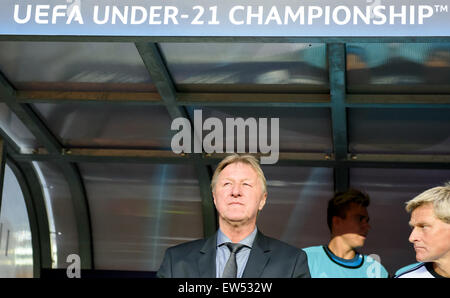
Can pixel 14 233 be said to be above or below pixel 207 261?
above

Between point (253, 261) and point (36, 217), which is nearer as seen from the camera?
point (253, 261)

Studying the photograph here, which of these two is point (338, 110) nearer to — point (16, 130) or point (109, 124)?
point (109, 124)

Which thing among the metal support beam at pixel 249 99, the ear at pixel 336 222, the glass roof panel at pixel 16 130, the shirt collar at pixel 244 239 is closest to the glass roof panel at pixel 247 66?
the metal support beam at pixel 249 99

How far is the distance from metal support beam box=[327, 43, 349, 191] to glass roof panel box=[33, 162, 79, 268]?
3237 millimetres

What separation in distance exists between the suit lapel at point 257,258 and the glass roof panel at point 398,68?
290 cm

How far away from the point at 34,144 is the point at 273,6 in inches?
164

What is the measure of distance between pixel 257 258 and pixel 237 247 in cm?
14

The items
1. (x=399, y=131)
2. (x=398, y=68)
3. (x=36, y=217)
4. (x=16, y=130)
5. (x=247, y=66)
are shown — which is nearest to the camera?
(x=398, y=68)

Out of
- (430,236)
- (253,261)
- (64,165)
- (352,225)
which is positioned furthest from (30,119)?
(430,236)

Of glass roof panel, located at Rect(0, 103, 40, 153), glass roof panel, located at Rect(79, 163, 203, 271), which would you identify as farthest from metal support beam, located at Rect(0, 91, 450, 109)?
glass roof panel, located at Rect(79, 163, 203, 271)

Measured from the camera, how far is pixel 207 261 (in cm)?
371

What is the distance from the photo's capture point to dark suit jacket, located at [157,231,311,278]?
3584 mm

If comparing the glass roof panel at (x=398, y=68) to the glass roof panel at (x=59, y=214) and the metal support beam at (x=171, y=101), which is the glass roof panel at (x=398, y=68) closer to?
the metal support beam at (x=171, y=101)
